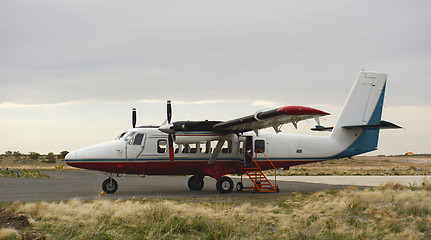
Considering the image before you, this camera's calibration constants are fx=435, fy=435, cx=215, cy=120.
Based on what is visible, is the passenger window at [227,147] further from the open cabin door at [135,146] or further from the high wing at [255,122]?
the open cabin door at [135,146]

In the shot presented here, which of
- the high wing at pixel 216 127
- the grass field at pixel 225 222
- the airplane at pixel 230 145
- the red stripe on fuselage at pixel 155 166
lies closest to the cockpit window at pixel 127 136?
the airplane at pixel 230 145

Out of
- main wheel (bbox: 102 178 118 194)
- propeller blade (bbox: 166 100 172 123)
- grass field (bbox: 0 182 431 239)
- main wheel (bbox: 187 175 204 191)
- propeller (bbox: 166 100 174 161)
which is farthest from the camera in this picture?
main wheel (bbox: 187 175 204 191)

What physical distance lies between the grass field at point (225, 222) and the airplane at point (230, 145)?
18.2ft

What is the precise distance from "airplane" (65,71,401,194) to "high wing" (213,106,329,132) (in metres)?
0.04

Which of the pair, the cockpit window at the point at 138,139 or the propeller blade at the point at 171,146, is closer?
the propeller blade at the point at 171,146

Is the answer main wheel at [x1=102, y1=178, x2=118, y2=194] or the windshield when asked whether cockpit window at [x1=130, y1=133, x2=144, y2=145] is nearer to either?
the windshield

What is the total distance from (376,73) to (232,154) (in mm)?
9306

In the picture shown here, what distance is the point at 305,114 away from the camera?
1677 cm

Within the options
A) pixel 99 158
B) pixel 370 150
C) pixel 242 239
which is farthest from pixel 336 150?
pixel 242 239

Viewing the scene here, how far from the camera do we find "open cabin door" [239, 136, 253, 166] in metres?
22.3

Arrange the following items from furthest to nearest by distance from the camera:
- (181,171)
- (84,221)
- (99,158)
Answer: (181,171) → (99,158) → (84,221)

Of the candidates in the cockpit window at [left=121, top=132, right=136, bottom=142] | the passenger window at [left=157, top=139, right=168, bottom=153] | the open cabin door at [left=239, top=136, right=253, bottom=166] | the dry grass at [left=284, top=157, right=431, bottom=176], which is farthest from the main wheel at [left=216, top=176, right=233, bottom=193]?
the dry grass at [left=284, top=157, right=431, bottom=176]

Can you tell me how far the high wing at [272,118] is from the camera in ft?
54.6

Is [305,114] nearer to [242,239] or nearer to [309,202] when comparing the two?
[309,202]
